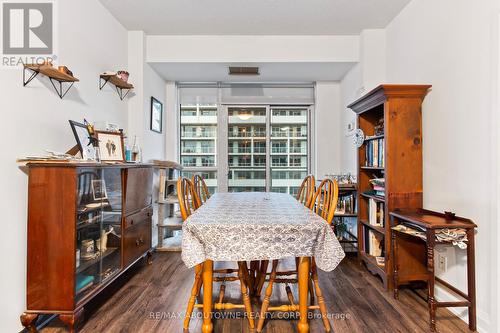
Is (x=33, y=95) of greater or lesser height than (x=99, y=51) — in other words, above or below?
below

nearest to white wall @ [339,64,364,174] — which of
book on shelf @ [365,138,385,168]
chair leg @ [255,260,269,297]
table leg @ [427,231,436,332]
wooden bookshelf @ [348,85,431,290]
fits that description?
book on shelf @ [365,138,385,168]

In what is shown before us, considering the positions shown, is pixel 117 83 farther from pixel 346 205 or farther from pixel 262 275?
pixel 346 205

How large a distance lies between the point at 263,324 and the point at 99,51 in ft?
9.73

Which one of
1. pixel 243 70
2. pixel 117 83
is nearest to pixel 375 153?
pixel 243 70

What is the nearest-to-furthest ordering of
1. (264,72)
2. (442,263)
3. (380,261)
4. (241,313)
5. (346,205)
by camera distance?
(241,313) → (442,263) → (380,261) → (346,205) → (264,72)

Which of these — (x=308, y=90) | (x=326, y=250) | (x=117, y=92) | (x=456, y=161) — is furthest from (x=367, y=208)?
(x=117, y=92)

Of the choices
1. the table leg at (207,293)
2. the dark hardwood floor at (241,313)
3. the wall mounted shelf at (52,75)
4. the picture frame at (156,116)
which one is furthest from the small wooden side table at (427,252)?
the picture frame at (156,116)

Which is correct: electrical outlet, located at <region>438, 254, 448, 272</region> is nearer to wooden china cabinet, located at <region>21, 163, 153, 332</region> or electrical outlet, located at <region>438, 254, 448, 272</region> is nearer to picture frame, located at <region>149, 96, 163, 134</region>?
wooden china cabinet, located at <region>21, 163, 153, 332</region>

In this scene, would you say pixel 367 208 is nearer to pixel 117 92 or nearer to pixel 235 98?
pixel 235 98

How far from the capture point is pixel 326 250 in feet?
5.30

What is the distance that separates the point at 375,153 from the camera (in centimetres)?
282

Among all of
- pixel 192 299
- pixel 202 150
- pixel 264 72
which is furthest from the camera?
pixel 202 150

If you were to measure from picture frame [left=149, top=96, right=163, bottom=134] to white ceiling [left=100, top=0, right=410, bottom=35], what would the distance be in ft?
2.98

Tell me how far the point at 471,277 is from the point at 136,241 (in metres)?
2.75
